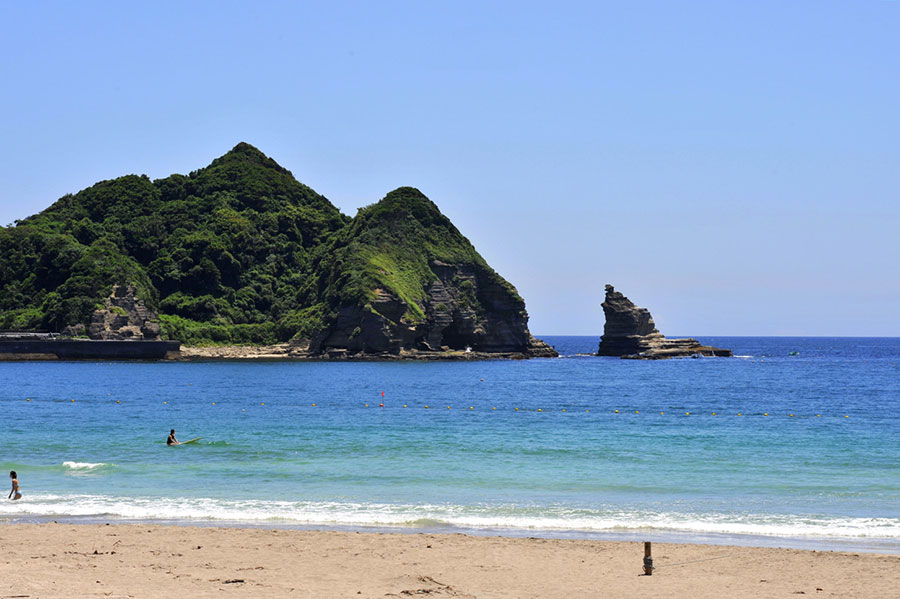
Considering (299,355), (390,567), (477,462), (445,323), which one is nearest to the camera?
(390,567)

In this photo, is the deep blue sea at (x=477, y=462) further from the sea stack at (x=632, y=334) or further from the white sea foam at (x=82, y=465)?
the sea stack at (x=632, y=334)

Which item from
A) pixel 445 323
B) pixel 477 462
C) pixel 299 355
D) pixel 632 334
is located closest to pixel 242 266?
pixel 299 355

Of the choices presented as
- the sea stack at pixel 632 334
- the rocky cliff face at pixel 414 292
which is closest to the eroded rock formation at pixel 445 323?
the rocky cliff face at pixel 414 292

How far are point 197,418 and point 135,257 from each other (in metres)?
132

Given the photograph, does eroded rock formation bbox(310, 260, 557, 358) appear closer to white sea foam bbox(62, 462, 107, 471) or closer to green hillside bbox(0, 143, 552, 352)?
green hillside bbox(0, 143, 552, 352)

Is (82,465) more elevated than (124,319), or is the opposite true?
(124,319)

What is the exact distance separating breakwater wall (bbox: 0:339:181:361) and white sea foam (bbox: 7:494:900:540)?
10431cm

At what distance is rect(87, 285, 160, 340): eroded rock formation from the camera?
420ft

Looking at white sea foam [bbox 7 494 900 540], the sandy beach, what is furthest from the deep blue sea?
the sandy beach

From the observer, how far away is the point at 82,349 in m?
122

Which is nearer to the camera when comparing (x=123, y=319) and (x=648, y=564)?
(x=648, y=564)

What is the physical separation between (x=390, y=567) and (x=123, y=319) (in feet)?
404

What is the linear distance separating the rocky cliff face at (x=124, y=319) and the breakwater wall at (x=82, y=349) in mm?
4794

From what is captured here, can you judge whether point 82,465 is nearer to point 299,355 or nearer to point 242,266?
point 299,355
